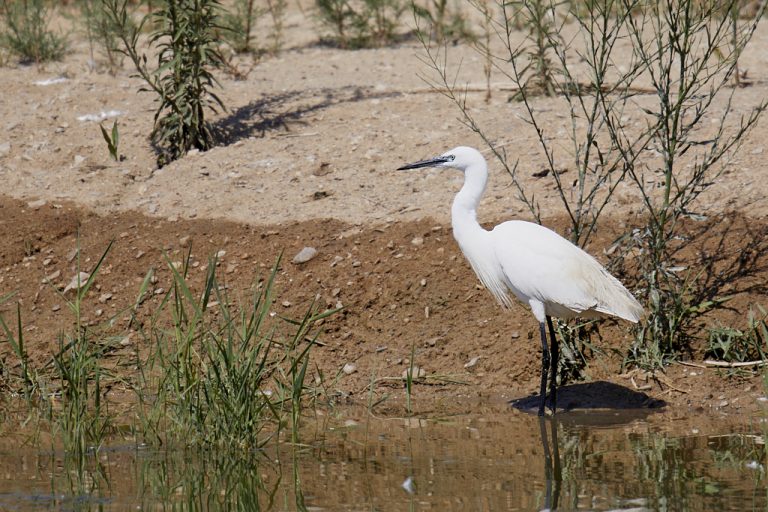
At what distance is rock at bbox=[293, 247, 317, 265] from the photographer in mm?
7702

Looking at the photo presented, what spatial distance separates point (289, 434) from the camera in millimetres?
5652

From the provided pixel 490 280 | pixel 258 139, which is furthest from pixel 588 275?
pixel 258 139

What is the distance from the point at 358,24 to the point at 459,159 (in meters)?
6.76

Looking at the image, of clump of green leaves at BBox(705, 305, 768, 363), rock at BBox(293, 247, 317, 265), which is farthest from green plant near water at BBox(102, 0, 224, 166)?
clump of green leaves at BBox(705, 305, 768, 363)

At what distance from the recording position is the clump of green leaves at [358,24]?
42.4ft

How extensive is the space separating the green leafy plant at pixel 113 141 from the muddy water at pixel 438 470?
14.1 feet

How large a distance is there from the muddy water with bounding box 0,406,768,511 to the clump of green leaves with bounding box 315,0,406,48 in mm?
7728

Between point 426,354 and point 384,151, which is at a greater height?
point 384,151

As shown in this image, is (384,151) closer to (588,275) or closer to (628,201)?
(628,201)

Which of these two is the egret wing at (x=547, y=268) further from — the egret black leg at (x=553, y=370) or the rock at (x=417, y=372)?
the rock at (x=417, y=372)

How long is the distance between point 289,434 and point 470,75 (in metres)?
6.29

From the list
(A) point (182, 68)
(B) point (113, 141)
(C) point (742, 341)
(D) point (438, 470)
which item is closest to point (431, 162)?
(C) point (742, 341)

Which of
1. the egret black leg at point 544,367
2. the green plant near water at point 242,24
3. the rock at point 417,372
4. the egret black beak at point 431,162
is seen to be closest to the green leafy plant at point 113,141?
the green plant near water at point 242,24

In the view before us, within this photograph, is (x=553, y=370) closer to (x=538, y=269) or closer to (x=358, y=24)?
(x=538, y=269)
